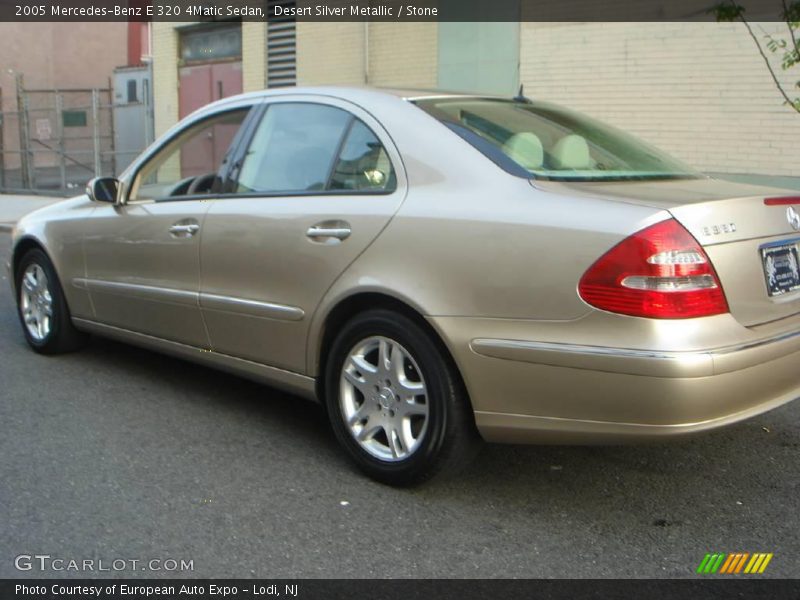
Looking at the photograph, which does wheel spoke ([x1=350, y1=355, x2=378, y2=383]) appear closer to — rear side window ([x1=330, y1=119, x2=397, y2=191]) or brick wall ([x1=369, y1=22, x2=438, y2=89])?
rear side window ([x1=330, y1=119, x2=397, y2=191])

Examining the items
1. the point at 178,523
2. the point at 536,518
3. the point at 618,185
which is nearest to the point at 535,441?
the point at 536,518

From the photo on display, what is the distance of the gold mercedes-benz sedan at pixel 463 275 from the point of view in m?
3.23

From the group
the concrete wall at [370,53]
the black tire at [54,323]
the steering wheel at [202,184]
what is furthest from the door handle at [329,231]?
the concrete wall at [370,53]

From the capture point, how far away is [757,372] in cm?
336

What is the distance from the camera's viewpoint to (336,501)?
3795 millimetres

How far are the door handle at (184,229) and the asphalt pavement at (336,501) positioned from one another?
929 millimetres

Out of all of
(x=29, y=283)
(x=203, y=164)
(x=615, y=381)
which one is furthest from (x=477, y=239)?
(x=29, y=283)

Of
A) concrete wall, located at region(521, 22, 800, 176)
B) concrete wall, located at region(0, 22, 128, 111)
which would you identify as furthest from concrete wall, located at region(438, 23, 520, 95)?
concrete wall, located at region(0, 22, 128, 111)

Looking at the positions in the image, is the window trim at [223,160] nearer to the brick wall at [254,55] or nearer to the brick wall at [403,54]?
the brick wall at [403,54]

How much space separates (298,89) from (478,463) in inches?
78.3

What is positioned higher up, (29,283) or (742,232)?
(742,232)

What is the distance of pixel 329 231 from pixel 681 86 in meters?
7.71

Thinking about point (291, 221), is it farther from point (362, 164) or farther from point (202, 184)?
point (202, 184)

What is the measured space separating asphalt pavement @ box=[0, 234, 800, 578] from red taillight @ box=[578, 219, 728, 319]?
790mm
